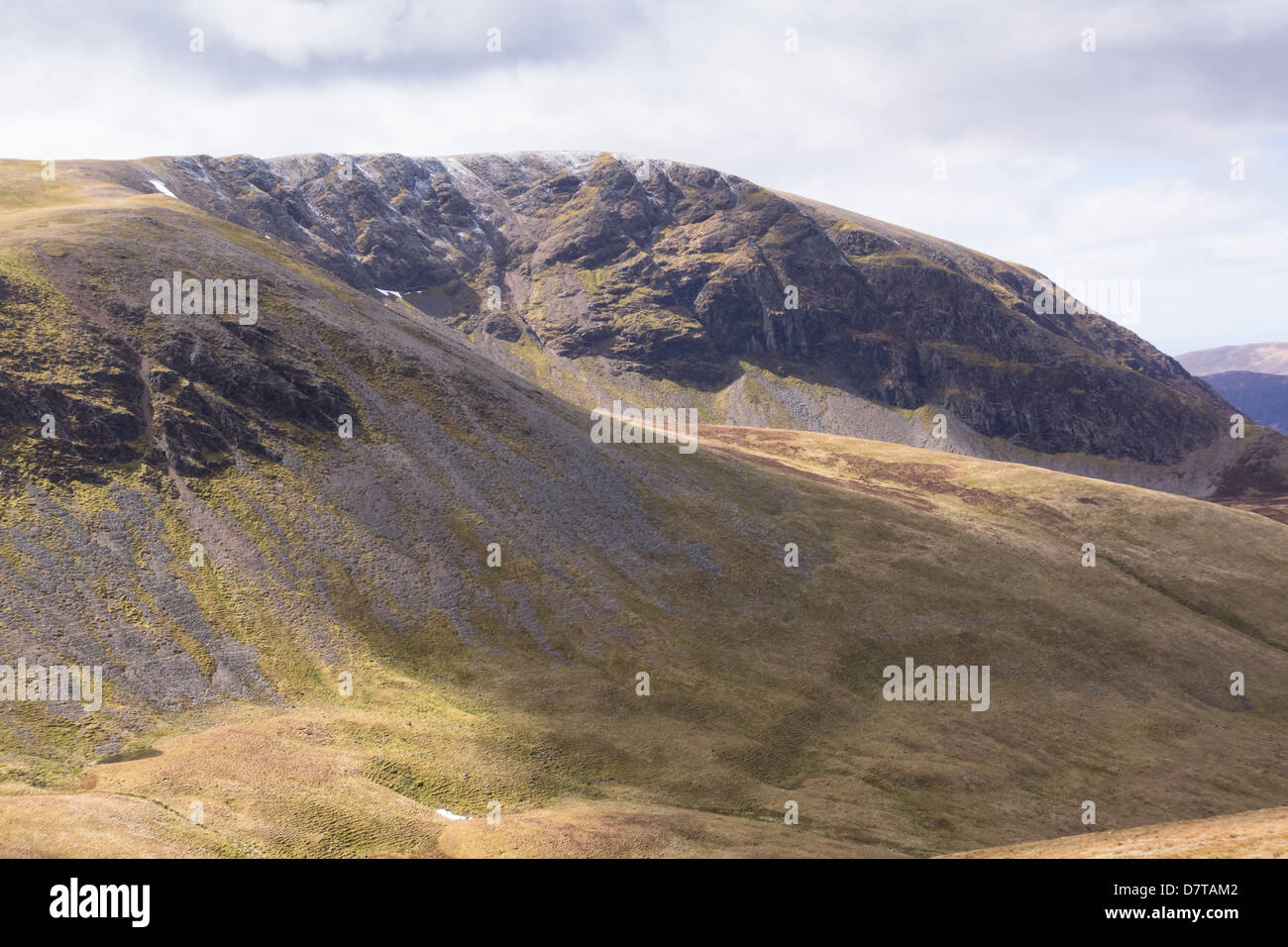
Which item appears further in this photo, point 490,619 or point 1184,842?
point 490,619

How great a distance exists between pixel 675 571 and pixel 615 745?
32086 millimetres

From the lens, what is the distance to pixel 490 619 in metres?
83.0

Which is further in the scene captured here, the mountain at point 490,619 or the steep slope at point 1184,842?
the mountain at point 490,619

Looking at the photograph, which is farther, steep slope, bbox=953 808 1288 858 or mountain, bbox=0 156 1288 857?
mountain, bbox=0 156 1288 857

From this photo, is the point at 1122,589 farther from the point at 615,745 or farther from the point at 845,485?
the point at 615,745

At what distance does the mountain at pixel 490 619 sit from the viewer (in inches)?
2165

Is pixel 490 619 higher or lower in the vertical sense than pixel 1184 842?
higher

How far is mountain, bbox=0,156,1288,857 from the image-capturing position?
5500cm
